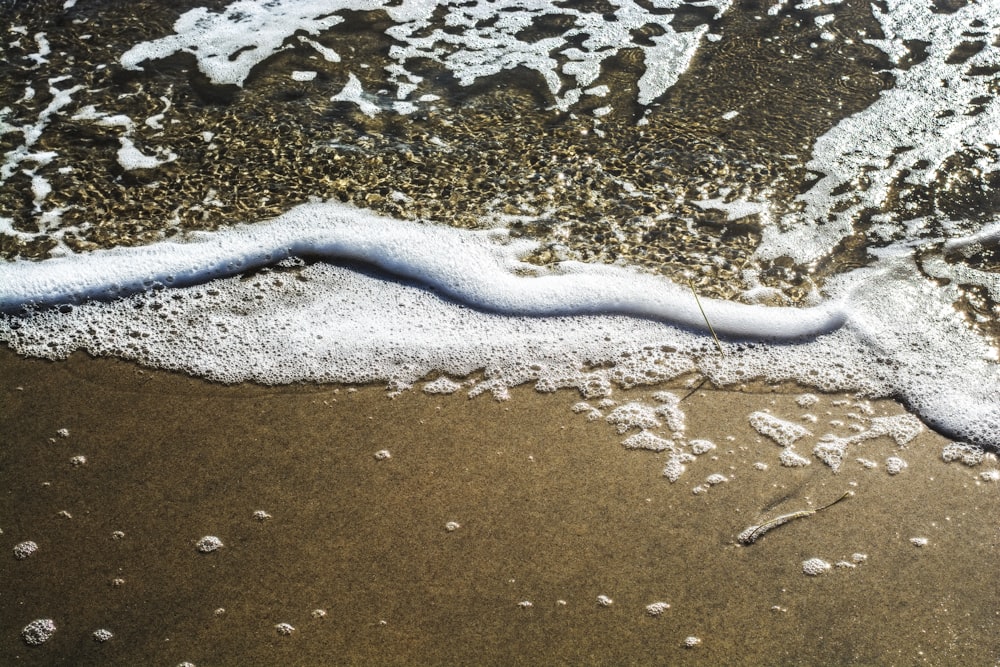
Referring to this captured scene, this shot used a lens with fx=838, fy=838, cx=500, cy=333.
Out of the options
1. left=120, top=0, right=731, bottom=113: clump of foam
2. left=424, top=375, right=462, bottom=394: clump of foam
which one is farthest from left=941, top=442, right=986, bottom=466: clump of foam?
left=120, top=0, right=731, bottom=113: clump of foam

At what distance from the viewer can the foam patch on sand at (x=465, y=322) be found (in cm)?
305

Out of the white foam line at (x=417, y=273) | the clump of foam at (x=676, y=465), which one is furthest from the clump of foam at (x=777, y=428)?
the white foam line at (x=417, y=273)

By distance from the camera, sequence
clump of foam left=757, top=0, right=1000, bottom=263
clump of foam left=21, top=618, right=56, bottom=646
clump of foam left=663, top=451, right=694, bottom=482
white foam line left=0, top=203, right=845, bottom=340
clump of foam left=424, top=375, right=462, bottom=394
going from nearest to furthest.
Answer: clump of foam left=21, top=618, right=56, bottom=646 < clump of foam left=663, top=451, right=694, bottom=482 < clump of foam left=424, top=375, right=462, bottom=394 < white foam line left=0, top=203, right=845, bottom=340 < clump of foam left=757, top=0, right=1000, bottom=263

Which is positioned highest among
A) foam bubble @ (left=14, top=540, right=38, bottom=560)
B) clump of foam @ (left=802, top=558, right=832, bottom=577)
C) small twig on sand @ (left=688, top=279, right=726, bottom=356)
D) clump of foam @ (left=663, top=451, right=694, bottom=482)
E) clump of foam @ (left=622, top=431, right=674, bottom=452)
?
small twig on sand @ (left=688, top=279, right=726, bottom=356)

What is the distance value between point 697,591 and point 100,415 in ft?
6.70

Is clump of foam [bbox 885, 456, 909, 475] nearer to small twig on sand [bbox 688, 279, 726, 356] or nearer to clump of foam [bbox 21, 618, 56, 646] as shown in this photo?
small twig on sand [bbox 688, 279, 726, 356]

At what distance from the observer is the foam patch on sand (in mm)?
3049

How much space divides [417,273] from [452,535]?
132 centimetres

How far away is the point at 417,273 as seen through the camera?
11.5 feet

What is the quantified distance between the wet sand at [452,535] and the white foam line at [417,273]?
0.43 meters

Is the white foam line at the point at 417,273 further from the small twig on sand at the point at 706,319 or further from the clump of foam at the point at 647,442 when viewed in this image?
the clump of foam at the point at 647,442

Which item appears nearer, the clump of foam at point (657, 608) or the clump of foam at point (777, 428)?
the clump of foam at point (657, 608)

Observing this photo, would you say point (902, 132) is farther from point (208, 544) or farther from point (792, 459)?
point (208, 544)

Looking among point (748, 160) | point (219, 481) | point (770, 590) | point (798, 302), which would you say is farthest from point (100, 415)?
point (748, 160)
